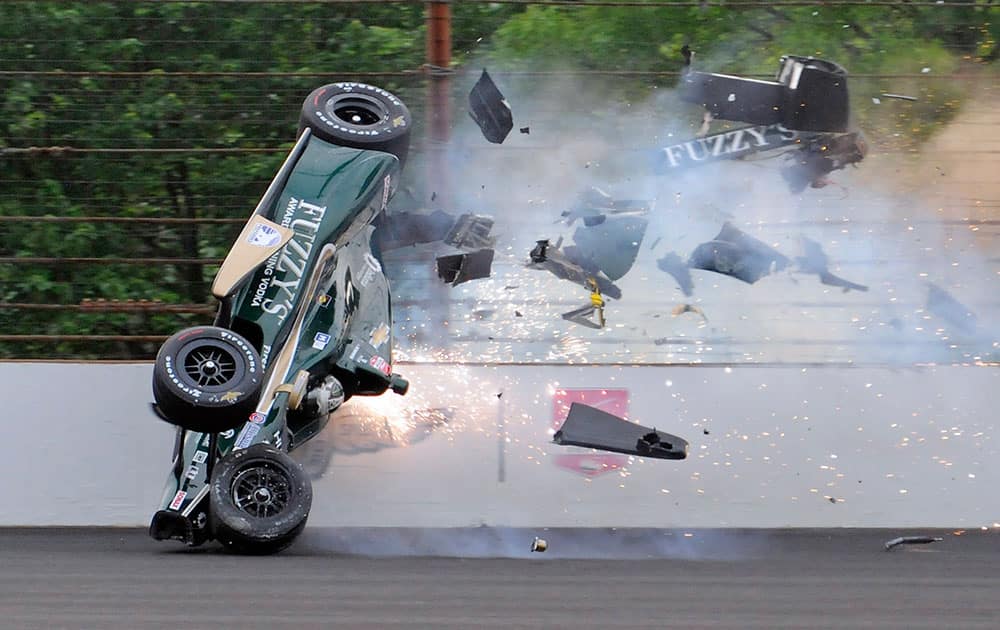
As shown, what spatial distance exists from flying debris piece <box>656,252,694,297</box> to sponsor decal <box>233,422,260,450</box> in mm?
2468

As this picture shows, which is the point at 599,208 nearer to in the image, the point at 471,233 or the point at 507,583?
the point at 471,233

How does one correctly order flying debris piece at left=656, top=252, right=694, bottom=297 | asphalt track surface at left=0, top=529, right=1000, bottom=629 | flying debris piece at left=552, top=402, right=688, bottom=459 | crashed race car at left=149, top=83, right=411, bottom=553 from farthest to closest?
1. flying debris piece at left=656, top=252, right=694, bottom=297
2. flying debris piece at left=552, top=402, right=688, bottom=459
3. crashed race car at left=149, top=83, right=411, bottom=553
4. asphalt track surface at left=0, top=529, right=1000, bottom=629

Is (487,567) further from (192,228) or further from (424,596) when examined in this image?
(192,228)

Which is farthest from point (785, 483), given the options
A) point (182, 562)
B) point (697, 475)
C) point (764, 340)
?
point (182, 562)

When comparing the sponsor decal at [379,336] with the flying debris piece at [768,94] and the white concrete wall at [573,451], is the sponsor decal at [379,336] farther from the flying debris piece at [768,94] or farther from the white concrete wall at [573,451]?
the flying debris piece at [768,94]

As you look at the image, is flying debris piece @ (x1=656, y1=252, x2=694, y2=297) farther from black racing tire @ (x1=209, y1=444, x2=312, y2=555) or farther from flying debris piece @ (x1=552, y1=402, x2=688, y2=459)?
black racing tire @ (x1=209, y1=444, x2=312, y2=555)

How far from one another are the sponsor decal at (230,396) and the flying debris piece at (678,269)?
270 cm

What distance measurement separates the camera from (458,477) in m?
6.39

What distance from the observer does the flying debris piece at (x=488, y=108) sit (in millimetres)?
7055

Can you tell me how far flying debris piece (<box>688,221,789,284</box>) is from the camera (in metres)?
7.01

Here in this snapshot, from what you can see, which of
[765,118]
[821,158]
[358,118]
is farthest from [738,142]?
[358,118]

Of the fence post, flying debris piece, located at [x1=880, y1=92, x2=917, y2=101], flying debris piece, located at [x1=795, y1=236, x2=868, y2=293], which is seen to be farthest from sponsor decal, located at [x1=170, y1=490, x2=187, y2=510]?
flying debris piece, located at [x1=880, y1=92, x2=917, y2=101]

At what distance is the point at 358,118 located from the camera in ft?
21.4

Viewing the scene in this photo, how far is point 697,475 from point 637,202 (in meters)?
1.57
